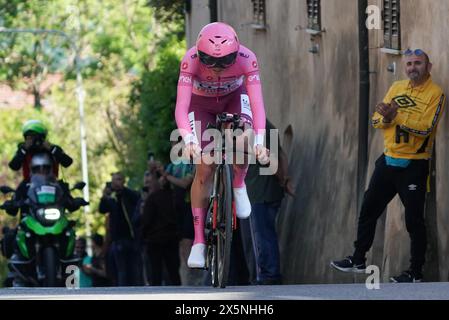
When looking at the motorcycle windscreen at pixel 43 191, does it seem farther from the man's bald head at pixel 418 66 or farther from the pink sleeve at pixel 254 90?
the pink sleeve at pixel 254 90

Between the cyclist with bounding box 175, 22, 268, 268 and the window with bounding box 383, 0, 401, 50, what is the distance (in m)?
3.58

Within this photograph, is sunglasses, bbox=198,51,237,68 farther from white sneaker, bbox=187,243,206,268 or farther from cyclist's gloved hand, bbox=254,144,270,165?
white sneaker, bbox=187,243,206,268

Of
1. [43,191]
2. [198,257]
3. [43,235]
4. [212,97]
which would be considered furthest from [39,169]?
[198,257]

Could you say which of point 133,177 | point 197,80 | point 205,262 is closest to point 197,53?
point 197,80

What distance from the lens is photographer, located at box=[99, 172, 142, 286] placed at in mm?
22516

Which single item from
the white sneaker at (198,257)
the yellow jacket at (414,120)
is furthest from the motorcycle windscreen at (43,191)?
the white sneaker at (198,257)

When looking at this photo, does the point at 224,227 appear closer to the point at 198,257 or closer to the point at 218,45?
the point at 198,257

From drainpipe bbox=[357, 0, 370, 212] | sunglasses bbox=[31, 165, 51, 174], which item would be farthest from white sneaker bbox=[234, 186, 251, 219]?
sunglasses bbox=[31, 165, 51, 174]

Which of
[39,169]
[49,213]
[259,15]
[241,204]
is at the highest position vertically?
[259,15]

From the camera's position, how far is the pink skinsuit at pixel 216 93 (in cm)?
1288

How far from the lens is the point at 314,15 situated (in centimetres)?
2098

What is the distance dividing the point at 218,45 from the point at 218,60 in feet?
0.44

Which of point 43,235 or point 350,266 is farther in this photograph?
point 43,235

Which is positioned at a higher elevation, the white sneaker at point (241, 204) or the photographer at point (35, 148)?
the photographer at point (35, 148)
